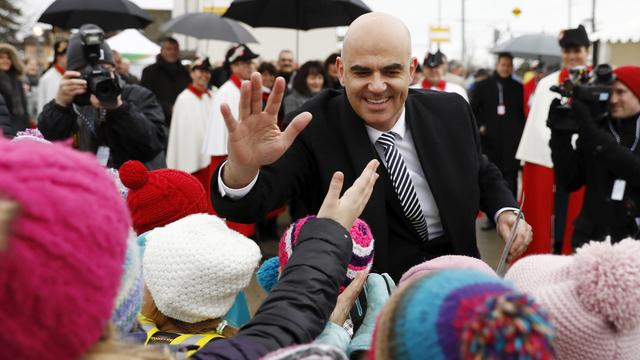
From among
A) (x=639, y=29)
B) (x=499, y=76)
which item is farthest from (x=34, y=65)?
(x=639, y=29)

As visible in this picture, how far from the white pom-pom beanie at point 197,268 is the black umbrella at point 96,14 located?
15.9 feet

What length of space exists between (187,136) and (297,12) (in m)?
1.60

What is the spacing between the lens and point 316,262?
58.4 inches

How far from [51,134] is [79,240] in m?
2.98

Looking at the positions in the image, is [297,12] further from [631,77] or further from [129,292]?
[129,292]

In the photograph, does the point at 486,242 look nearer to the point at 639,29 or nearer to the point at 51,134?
the point at 639,29

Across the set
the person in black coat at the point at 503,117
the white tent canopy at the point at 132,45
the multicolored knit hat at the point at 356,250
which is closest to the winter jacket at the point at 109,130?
the multicolored knit hat at the point at 356,250

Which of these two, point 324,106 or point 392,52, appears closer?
point 392,52

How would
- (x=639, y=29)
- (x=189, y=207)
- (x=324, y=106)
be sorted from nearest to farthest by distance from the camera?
1. (x=189, y=207)
2. (x=324, y=106)
3. (x=639, y=29)

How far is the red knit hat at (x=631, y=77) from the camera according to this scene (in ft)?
13.6

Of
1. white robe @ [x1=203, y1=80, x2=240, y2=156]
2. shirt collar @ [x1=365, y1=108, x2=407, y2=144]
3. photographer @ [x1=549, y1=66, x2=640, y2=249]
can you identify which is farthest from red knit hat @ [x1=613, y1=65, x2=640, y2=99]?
white robe @ [x1=203, y1=80, x2=240, y2=156]

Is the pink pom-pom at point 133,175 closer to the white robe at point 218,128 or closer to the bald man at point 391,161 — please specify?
the bald man at point 391,161

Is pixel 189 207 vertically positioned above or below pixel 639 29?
below

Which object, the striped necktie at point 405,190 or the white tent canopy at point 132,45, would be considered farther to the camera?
the white tent canopy at point 132,45
